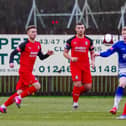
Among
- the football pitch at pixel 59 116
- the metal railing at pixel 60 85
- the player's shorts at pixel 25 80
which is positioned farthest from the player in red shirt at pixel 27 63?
the metal railing at pixel 60 85

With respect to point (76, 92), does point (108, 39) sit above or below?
above

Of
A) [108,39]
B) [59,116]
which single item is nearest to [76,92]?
[59,116]

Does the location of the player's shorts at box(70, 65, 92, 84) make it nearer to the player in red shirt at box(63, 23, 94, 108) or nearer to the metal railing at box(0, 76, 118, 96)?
the player in red shirt at box(63, 23, 94, 108)

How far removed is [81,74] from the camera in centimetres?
1766

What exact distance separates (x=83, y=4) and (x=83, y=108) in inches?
722

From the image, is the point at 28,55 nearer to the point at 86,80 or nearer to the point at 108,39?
the point at 86,80

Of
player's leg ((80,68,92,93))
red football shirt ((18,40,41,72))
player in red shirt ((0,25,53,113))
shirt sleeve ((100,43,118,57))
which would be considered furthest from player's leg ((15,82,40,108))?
shirt sleeve ((100,43,118,57))

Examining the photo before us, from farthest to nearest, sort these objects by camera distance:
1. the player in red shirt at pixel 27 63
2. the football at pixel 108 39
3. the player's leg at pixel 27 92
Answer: the football at pixel 108 39, the player in red shirt at pixel 27 63, the player's leg at pixel 27 92

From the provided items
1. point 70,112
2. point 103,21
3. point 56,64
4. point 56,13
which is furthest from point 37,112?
point 56,13

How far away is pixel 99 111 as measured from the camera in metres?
17.1

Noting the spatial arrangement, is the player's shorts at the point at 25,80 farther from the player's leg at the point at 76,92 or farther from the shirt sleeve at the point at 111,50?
the shirt sleeve at the point at 111,50

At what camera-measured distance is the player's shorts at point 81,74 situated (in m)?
17.5

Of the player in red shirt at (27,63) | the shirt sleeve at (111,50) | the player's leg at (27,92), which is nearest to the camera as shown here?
the shirt sleeve at (111,50)

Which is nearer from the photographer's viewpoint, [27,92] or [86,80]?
[27,92]
